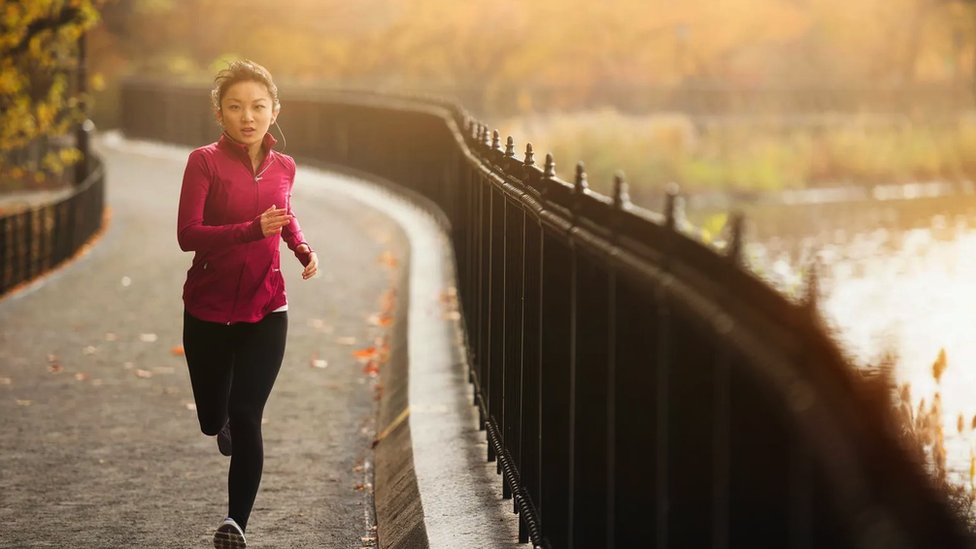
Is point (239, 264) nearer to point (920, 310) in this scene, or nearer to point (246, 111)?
point (246, 111)

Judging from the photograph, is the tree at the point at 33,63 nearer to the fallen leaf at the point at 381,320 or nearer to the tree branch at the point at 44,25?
the tree branch at the point at 44,25

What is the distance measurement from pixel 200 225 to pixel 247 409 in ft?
2.28

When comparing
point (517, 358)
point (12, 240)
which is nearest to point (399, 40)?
point (12, 240)

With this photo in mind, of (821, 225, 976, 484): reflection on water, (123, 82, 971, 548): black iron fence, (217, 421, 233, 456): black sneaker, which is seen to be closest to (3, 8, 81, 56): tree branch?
(821, 225, 976, 484): reflection on water

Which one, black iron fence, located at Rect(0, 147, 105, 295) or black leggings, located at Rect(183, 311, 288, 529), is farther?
black iron fence, located at Rect(0, 147, 105, 295)

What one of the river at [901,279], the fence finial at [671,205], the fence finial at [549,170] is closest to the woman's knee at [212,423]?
the fence finial at [549,170]

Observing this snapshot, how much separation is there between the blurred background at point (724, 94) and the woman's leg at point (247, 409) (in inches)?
A: 292

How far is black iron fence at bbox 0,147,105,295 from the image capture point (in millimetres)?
16297

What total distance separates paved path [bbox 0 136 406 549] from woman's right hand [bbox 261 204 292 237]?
1.57 metres

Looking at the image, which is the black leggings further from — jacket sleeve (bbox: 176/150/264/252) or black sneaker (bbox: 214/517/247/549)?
jacket sleeve (bbox: 176/150/264/252)

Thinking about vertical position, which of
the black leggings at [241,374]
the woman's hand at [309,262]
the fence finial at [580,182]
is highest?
the fence finial at [580,182]

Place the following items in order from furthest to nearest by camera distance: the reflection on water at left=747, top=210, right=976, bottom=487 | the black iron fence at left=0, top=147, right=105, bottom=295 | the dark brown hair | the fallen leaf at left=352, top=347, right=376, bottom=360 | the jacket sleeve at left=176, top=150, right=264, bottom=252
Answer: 1. the black iron fence at left=0, top=147, right=105, bottom=295
2. the fallen leaf at left=352, top=347, right=376, bottom=360
3. the reflection on water at left=747, top=210, right=976, bottom=487
4. the dark brown hair
5. the jacket sleeve at left=176, top=150, right=264, bottom=252

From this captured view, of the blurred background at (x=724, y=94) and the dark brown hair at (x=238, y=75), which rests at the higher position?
the dark brown hair at (x=238, y=75)

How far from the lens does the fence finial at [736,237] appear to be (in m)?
2.99
